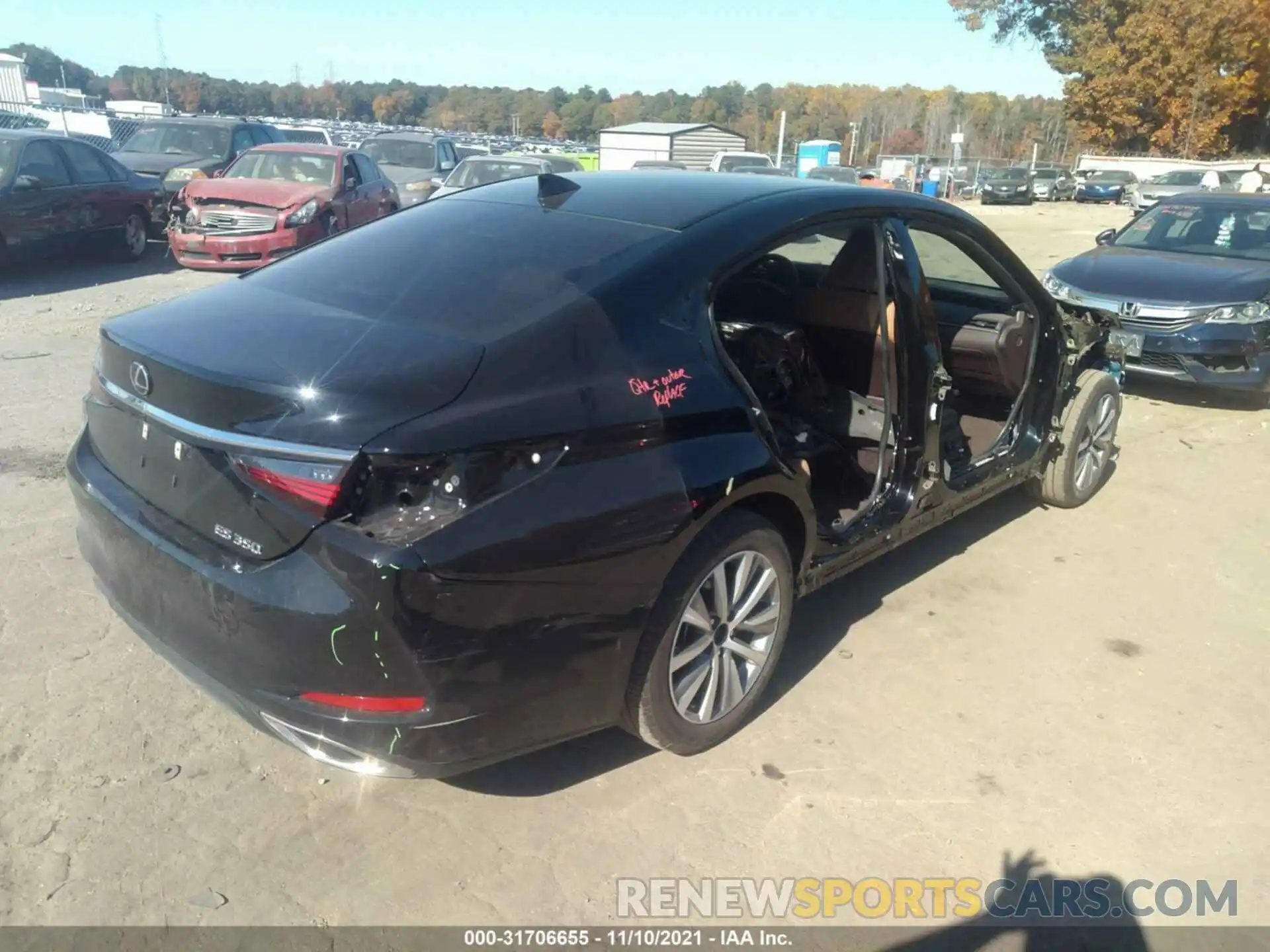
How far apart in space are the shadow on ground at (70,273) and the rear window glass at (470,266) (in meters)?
8.57

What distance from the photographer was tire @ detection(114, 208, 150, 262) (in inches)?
474

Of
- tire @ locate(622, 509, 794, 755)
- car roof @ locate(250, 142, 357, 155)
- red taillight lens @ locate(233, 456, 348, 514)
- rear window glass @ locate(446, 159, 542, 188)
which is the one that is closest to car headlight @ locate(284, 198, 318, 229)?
car roof @ locate(250, 142, 357, 155)

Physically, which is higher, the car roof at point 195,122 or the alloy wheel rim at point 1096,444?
the car roof at point 195,122

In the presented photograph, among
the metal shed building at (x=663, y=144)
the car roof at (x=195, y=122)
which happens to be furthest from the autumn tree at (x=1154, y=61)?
the car roof at (x=195, y=122)

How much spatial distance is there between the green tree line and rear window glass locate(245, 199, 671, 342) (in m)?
57.5

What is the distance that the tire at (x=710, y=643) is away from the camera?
2.80 m

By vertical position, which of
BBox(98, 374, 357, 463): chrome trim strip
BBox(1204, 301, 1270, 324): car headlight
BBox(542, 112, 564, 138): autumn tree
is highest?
BBox(98, 374, 357, 463): chrome trim strip

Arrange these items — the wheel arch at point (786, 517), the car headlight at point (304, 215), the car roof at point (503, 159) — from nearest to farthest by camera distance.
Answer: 1. the wheel arch at point (786, 517)
2. the car headlight at point (304, 215)
3. the car roof at point (503, 159)

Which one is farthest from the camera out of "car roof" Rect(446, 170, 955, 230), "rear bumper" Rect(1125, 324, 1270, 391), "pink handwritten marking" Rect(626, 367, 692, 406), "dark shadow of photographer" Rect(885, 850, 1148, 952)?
"rear bumper" Rect(1125, 324, 1270, 391)

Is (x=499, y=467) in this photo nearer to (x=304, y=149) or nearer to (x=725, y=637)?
(x=725, y=637)

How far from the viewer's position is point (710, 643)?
9.93 feet

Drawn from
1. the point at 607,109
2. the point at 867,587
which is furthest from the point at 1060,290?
the point at 607,109

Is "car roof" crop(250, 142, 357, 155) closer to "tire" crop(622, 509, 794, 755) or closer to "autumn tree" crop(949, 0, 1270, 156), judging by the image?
"tire" crop(622, 509, 794, 755)

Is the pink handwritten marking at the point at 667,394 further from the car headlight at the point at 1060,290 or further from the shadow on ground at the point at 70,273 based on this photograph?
the shadow on ground at the point at 70,273
